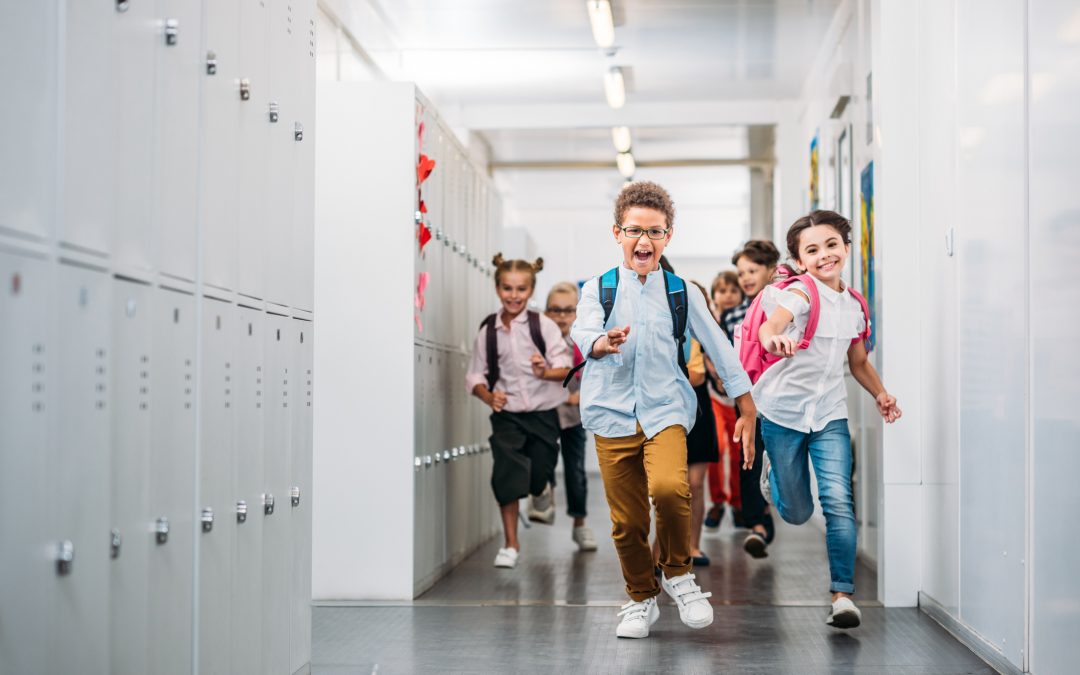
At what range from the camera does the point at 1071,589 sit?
118 inches

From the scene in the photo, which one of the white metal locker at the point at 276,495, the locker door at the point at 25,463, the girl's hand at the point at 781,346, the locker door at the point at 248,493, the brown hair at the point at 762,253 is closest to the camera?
the locker door at the point at 25,463

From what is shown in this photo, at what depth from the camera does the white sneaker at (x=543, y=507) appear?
6312 millimetres

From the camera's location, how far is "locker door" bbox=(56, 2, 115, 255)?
2070 millimetres

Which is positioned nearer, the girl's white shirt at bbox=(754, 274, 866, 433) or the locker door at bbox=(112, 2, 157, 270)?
the locker door at bbox=(112, 2, 157, 270)

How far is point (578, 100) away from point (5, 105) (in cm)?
903

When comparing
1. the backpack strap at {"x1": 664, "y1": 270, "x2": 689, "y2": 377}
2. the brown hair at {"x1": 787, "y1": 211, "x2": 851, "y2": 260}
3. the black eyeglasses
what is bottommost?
the backpack strap at {"x1": 664, "y1": 270, "x2": 689, "y2": 377}

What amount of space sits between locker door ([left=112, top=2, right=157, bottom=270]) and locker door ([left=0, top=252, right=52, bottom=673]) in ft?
1.07

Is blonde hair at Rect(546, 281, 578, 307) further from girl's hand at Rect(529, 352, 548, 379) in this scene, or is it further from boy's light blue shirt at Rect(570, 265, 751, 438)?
boy's light blue shirt at Rect(570, 265, 751, 438)

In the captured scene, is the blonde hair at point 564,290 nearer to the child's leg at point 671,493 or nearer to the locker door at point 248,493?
the child's leg at point 671,493

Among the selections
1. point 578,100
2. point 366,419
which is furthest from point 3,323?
point 578,100

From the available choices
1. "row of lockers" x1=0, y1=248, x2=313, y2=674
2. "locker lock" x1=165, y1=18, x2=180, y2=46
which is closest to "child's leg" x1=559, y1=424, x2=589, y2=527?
"row of lockers" x1=0, y1=248, x2=313, y2=674

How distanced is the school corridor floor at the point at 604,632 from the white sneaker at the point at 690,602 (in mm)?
82

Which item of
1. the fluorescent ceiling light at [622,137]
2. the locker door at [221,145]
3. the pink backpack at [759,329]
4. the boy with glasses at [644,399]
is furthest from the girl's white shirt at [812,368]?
the fluorescent ceiling light at [622,137]

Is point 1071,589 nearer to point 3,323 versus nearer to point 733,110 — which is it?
point 3,323
